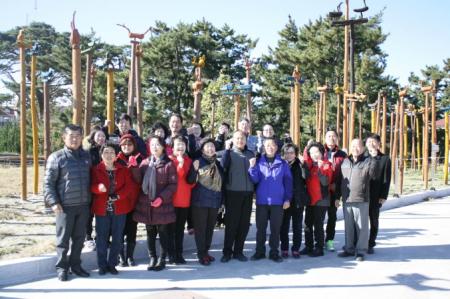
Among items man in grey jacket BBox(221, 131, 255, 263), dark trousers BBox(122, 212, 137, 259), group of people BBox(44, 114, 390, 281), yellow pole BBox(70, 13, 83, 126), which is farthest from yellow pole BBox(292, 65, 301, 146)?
dark trousers BBox(122, 212, 137, 259)

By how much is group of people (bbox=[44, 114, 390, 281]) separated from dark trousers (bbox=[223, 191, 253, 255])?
0.01m

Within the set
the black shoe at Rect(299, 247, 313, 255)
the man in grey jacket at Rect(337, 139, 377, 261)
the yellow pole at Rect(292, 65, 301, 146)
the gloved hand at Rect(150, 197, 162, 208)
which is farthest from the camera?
the yellow pole at Rect(292, 65, 301, 146)

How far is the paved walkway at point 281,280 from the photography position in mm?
4070

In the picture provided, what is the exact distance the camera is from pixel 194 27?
2717 cm

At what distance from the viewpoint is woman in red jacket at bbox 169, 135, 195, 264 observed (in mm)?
4926

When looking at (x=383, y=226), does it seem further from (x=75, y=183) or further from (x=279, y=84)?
(x=279, y=84)

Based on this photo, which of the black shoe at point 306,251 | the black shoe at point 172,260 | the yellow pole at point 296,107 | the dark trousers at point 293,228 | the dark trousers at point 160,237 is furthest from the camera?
the yellow pole at point 296,107

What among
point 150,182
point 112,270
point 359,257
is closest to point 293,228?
point 359,257

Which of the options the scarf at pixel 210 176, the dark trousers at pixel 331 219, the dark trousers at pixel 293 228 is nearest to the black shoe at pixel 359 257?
the dark trousers at pixel 331 219

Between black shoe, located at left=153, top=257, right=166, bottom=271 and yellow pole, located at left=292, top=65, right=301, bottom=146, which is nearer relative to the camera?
Result: black shoe, located at left=153, top=257, right=166, bottom=271

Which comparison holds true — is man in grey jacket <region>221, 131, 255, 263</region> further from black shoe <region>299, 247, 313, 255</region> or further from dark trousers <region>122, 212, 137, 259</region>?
dark trousers <region>122, 212, 137, 259</region>

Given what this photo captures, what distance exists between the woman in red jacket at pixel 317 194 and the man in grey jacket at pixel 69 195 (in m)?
2.69

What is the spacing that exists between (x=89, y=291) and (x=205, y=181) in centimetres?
169

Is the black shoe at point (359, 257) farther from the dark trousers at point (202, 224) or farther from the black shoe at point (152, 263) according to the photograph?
the black shoe at point (152, 263)
